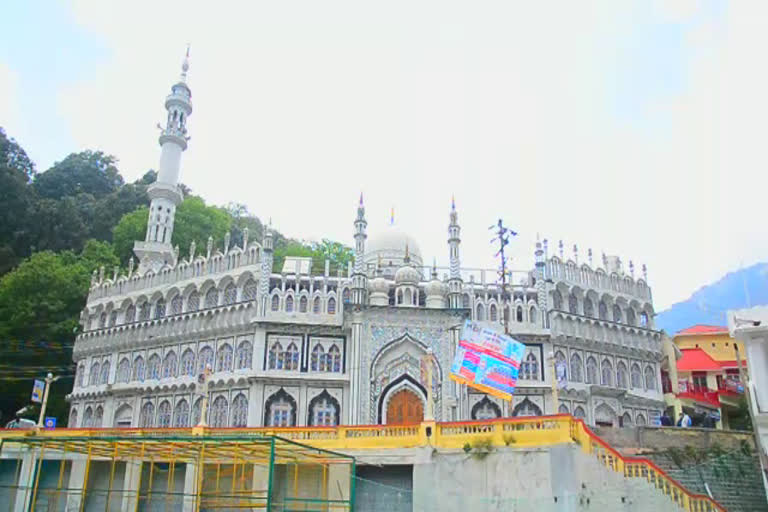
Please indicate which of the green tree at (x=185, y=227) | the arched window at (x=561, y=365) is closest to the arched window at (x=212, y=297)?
the arched window at (x=561, y=365)

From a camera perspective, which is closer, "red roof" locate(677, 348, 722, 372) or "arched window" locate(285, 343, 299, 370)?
"arched window" locate(285, 343, 299, 370)

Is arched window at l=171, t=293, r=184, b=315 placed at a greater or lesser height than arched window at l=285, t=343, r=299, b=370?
greater

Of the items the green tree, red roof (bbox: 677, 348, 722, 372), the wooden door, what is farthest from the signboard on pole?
red roof (bbox: 677, 348, 722, 372)

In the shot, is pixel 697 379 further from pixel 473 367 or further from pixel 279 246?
pixel 279 246

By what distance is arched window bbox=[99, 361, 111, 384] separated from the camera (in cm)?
3994

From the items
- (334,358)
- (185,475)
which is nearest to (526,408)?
(334,358)

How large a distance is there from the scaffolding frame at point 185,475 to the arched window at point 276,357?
1063 centimetres

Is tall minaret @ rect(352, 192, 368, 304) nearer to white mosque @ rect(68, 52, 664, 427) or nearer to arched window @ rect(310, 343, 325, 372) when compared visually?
white mosque @ rect(68, 52, 664, 427)

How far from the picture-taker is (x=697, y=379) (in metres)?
48.8

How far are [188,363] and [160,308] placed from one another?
4.62 m

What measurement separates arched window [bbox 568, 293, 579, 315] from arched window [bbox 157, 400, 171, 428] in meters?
22.8

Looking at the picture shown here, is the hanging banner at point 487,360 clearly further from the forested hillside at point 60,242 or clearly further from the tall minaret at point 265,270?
the forested hillside at point 60,242

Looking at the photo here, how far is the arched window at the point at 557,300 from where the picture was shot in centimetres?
3756

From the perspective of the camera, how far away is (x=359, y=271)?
3516cm
